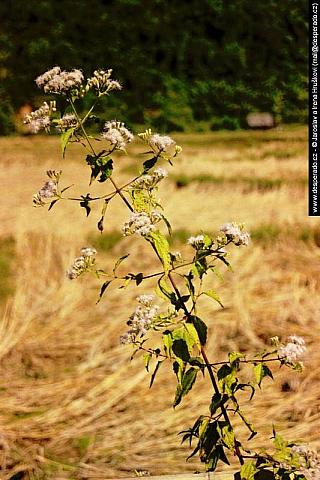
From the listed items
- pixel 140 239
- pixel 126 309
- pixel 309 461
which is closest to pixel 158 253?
pixel 309 461

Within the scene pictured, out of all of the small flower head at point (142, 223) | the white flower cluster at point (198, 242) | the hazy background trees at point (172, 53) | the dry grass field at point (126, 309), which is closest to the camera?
the small flower head at point (142, 223)

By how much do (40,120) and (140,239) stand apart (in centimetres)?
176

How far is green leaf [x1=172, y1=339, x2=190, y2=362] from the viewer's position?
4.01 feet

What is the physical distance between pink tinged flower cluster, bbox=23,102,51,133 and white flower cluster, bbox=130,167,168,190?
176mm

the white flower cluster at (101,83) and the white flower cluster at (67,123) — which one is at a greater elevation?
the white flower cluster at (101,83)

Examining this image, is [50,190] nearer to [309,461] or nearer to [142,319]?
[142,319]

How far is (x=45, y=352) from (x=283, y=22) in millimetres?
2407

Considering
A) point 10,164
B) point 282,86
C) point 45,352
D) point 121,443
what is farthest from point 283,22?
point 121,443

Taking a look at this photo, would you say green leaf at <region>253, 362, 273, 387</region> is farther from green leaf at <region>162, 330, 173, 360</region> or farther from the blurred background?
the blurred background

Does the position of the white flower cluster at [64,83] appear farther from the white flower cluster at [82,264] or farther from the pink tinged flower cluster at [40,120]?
the white flower cluster at [82,264]

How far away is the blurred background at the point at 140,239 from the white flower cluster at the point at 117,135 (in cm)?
94

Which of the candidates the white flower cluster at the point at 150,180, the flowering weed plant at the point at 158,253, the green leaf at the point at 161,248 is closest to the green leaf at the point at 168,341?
the flowering weed plant at the point at 158,253

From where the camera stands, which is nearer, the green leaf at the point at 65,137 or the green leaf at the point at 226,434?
the green leaf at the point at 65,137

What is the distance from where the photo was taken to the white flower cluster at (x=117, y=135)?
116 cm
